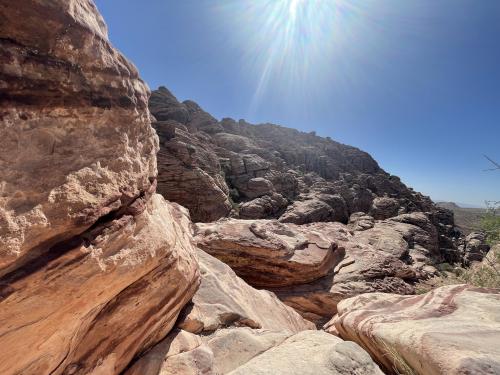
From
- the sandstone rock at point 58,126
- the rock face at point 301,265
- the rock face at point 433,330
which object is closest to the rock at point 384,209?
the rock face at point 301,265

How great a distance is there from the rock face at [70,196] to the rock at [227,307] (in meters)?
1.96

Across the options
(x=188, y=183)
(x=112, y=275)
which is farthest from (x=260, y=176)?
(x=112, y=275)

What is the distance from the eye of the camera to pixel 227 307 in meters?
7.27

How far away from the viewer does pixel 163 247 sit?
485 centimetres

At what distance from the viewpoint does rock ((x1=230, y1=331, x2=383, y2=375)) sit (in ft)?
14.2

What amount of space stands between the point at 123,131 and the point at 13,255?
83.8 inches

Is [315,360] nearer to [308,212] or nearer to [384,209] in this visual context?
[308,212]

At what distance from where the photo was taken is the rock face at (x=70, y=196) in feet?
10.1

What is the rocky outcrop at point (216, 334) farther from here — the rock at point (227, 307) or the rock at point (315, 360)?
the rock at point (315, 360)

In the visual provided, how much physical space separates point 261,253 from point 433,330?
10241 millimetres

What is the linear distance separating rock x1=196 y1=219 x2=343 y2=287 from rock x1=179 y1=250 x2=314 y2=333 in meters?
3.94

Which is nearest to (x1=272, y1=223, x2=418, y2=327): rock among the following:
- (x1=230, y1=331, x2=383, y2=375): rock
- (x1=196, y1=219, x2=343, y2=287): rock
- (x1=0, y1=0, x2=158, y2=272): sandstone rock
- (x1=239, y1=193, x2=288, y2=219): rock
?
(x1=196, y1=219, x2=343, y2=287): rock

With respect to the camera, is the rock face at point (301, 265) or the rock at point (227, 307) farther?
the rock face at point (301, 265)

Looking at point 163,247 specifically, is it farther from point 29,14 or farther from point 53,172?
point 29,14
